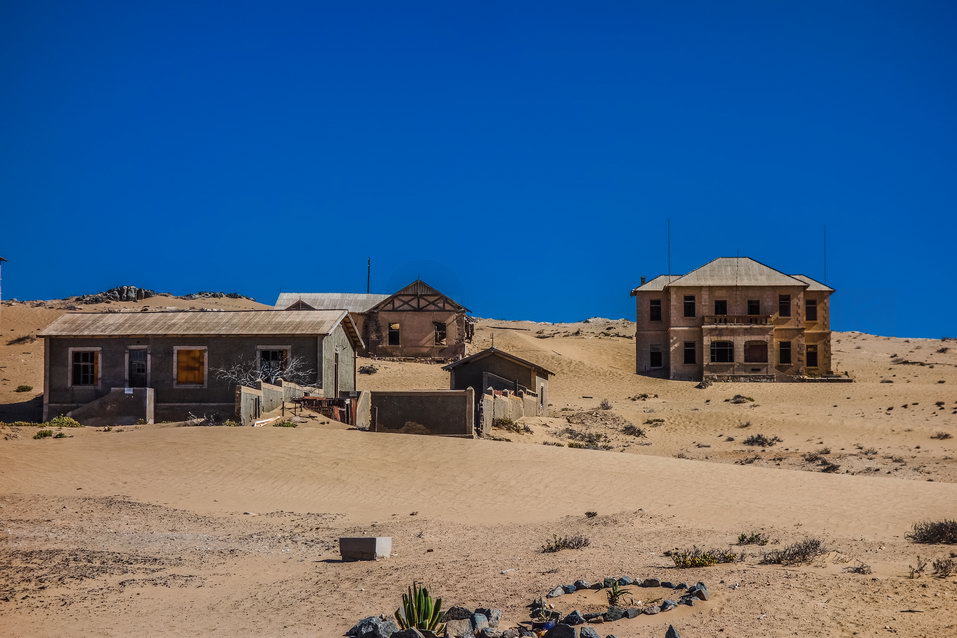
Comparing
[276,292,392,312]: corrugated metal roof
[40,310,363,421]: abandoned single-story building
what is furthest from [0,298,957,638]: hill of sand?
[276,292,392,312]: corrugated metal roof

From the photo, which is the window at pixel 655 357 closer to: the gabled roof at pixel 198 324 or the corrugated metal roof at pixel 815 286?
the corrugated metal roof at pixel 815 286

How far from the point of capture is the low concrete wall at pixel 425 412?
24.9 metres

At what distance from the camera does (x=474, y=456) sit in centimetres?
2158

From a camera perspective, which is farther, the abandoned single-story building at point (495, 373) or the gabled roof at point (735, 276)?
the gabled roof at point (735, 276)

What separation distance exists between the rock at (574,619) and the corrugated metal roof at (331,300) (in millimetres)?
52252

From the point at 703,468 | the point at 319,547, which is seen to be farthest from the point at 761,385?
the point at 319,547

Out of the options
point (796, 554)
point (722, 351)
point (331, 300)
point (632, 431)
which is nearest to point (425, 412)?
point (632, 431)

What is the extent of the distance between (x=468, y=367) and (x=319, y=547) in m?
21.9

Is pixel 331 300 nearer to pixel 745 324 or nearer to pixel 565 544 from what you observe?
pixel 745 324

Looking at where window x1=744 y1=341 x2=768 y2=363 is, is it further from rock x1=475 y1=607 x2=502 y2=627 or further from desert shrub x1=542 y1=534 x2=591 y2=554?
rock x1=475 y1=607 x2=502 y2=627

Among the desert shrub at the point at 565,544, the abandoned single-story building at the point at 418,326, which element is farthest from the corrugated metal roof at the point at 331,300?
the desert shrub at the point at 565,544

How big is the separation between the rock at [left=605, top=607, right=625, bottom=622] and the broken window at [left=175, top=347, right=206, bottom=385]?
2386 cm

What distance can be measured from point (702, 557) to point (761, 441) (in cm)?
2152

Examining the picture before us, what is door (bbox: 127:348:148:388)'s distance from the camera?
30.2m
